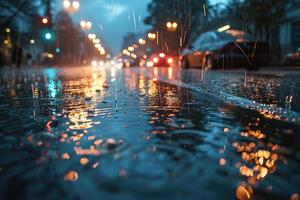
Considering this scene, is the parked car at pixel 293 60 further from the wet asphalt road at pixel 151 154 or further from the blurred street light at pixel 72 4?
the wet asphalt road at pixel 151 154

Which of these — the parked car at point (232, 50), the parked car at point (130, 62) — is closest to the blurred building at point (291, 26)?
the parked car at point (232, 50)

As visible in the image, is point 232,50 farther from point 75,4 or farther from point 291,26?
point 291,26

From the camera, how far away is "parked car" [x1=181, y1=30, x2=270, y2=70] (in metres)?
17.7

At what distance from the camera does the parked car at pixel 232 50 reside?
1773 cm

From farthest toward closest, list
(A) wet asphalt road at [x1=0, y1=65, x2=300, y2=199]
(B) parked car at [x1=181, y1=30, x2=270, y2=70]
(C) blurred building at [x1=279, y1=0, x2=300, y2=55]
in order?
(C) blurred building at [x1=279, y1=0, x2=300, y2=55] < (B) parked car at [x1=181, y1=30, x2=270, y2=70] < (A) wet asphalt road at [x1=0, y1=65, x2=300, y2=199]

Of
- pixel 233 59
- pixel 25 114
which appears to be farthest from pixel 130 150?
pixel 233 59

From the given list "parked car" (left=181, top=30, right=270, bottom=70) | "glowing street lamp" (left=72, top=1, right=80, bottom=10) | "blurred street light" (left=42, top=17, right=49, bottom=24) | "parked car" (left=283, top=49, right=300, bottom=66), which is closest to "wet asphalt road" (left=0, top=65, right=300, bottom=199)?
"parked car" (left=181, top=30, right=270, bottom=70)

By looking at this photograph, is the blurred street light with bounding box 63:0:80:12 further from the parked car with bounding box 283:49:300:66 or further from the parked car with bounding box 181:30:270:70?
the parked car with bounding box 283:49:300:66

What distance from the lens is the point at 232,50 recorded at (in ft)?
58.6

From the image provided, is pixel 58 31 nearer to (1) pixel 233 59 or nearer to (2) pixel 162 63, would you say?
(2) pixel 162 63

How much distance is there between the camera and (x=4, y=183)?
7.46ft

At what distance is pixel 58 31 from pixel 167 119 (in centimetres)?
9278

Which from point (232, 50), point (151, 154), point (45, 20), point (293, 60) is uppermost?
point (45, 20)

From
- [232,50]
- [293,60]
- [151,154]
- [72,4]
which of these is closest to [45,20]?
[72,4]
